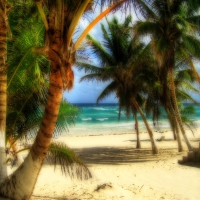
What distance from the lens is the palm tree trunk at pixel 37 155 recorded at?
4203mm

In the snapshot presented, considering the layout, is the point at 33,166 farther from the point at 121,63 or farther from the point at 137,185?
the point at 121,63

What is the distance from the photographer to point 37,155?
439 cm

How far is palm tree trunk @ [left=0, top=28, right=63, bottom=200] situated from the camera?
13.8 ft

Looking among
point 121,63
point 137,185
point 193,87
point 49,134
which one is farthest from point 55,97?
point 193,87

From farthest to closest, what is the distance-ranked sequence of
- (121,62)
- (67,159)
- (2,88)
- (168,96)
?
(121,62)
(168,96)
(67,159)
(2,88)

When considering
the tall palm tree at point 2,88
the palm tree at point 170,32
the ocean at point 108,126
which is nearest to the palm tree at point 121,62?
the palm tree at point 170,32

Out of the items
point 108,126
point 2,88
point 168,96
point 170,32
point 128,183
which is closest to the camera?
point 2,88

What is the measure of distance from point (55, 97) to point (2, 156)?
1.40 metres

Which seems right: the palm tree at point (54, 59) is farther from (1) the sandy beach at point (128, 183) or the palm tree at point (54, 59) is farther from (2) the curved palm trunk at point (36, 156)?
(1) the sandy beach at point (128, 183)

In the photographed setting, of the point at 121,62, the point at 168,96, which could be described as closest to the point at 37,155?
the point at 168,96

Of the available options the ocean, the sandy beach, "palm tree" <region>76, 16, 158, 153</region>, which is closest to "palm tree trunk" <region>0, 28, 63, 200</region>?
the sandy beach

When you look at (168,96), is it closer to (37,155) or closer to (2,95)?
(37,155)

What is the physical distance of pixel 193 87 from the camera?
55.3 ft

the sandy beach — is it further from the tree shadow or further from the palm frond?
the palm frond
